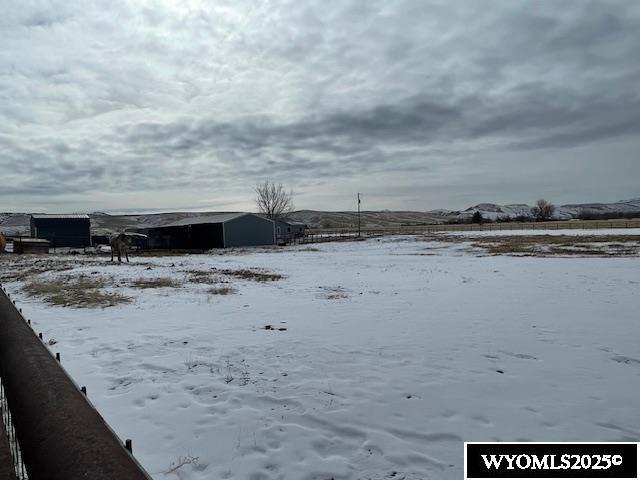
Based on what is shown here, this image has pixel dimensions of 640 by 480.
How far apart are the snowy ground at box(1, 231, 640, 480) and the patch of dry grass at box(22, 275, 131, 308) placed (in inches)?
30.7

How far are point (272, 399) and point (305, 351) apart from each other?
204 cm

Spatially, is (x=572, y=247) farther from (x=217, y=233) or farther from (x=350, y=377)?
(x=217, y=233)

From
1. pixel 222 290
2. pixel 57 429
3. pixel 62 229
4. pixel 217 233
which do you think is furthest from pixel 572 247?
pixel 62 229

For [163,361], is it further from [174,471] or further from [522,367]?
[522,367]

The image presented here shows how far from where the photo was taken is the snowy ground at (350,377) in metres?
4.11

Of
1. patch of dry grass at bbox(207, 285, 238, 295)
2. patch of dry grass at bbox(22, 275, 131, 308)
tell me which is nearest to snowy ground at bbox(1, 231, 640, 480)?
patch of dry grass at bbox(22, 275, 131, 308)

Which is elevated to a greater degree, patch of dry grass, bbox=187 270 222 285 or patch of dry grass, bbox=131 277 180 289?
patch of dry grass, bbox=131 277 180 289

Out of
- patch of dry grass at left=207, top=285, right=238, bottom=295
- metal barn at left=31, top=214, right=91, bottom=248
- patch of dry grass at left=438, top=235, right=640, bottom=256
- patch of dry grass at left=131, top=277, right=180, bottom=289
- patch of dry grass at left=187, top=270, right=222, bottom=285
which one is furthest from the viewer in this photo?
metal barn at left=31, top=214, right=91, bottom=248

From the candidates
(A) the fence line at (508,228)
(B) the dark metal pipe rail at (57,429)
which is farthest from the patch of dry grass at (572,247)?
(A) the fence line at (508,228)

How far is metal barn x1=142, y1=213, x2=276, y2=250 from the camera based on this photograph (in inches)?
1848

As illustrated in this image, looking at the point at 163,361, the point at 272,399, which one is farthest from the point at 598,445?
the point at 163,361

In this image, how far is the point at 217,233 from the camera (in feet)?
154

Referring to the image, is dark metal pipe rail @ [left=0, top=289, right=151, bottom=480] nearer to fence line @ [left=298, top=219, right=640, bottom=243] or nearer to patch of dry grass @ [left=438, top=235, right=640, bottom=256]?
patch of dry grass @ [left=438, top=235, right=640, bottom=256]

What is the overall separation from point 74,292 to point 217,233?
32.9 m
